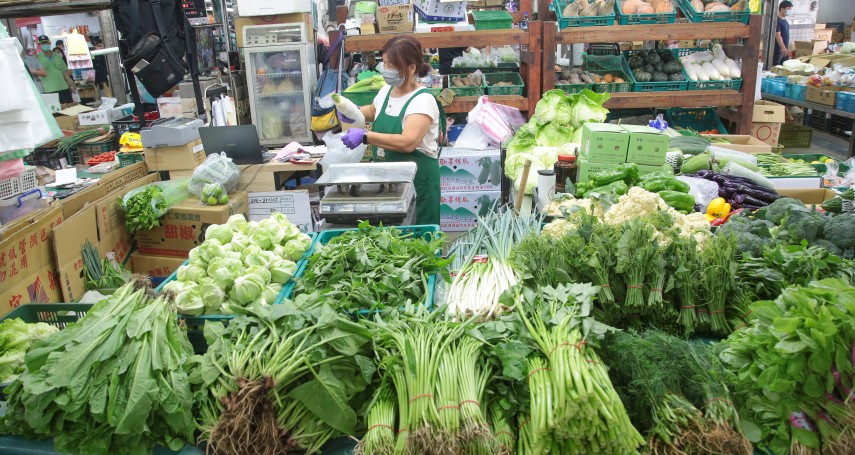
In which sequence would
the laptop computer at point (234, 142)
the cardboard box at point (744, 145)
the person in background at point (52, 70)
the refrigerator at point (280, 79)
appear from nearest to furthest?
the laptop computer at point (234, 142), the cardboard box at point (744, 145), the refrigerator at point (280, 79), the person in background at point (52, 70)

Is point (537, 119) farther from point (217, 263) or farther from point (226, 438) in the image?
point (226, 438)

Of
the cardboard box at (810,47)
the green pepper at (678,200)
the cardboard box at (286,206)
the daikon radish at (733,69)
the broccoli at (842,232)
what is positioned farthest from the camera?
the cardboard box at (810,47)

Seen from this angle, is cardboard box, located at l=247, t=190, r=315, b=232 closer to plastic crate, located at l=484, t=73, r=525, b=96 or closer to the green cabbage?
the green cabbage

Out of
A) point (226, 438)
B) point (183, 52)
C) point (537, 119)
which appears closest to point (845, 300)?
point (226, 438)

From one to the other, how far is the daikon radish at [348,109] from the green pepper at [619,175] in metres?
2.08

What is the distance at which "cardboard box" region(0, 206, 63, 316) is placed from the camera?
3639mm

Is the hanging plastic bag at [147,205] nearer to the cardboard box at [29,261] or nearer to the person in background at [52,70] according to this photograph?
the cardboard box at [29,261]

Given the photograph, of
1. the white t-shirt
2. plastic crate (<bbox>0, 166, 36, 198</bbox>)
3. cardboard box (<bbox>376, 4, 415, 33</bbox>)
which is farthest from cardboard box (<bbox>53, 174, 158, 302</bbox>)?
cardboard box (<bbox>376, 4, 415, 33</bbox>)

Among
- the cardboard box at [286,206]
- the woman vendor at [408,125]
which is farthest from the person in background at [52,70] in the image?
the woman vendor at [408,125]

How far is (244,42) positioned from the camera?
7.48 m

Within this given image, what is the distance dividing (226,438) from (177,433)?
295mm

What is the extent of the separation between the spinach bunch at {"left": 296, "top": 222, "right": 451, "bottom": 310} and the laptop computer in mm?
2713

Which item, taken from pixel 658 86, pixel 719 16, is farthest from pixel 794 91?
pixel 658 86

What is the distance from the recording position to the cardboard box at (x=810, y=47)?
1315 centimetres
